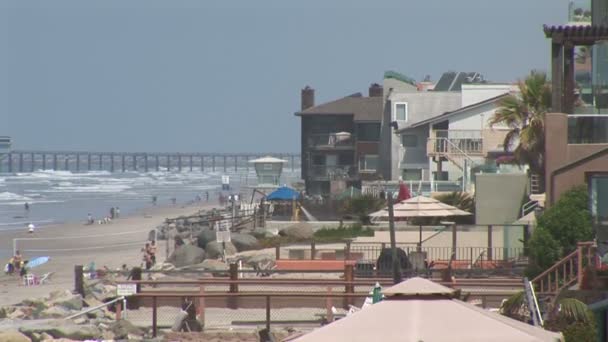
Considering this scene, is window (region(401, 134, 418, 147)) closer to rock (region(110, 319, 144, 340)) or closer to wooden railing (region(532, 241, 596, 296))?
rock (region(110, 319, 144, 340))

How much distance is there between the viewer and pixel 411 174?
63312mm

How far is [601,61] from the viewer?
78.9 ft

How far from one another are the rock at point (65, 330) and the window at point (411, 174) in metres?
40.1

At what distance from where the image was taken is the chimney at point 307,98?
90.3m

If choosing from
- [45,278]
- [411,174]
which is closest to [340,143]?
[411,174]

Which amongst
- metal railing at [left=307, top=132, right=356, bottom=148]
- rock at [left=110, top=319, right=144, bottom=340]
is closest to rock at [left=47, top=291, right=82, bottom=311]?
rock at [left=110, top=319, right=144, bottom=340]

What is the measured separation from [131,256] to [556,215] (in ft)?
108

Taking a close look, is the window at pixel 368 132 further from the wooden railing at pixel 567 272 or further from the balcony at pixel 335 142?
the wooden railing at pixel 567 272

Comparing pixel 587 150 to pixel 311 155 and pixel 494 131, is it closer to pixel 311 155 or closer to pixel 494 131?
pixel 494 131

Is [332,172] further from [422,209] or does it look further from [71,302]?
[71,302]

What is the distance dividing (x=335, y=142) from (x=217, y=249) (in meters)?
35.9

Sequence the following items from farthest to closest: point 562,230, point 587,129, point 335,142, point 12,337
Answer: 1. point 335,142
2. point 587,129
3. point 562,230
4. point 12,337

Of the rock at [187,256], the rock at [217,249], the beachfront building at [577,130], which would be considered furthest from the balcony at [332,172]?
the beachfront building at [577,130]

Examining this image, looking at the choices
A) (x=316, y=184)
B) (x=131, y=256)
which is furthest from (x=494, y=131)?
(x=316, y=184)
